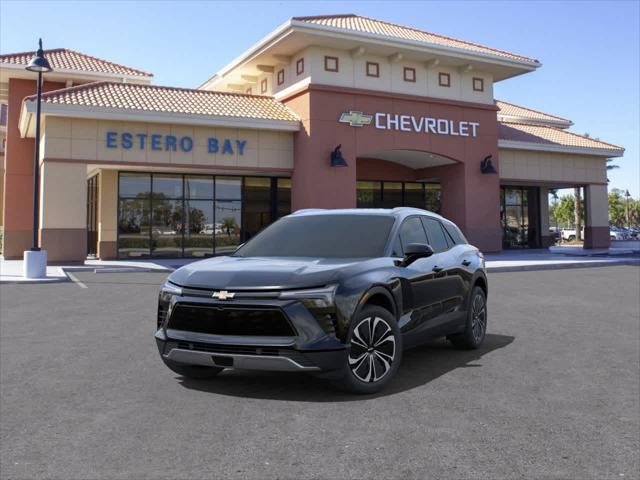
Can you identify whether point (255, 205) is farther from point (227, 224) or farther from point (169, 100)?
point (169, 100)

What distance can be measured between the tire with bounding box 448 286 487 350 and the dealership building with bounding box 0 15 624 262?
1693 cm

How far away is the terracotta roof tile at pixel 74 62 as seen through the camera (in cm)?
2678

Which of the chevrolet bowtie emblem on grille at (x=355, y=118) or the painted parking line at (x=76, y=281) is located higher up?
the chevrolet bowtie emblem on grille at (x=355, y=118)

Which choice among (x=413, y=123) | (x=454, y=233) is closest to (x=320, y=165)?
(x=413, y=123)

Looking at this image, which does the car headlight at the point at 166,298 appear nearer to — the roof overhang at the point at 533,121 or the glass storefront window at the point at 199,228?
the glass storefront window at the point at 199,228

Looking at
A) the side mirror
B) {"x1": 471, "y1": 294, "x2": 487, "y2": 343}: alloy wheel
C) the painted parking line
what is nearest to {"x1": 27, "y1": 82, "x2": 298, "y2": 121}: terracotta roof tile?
the painted parking line

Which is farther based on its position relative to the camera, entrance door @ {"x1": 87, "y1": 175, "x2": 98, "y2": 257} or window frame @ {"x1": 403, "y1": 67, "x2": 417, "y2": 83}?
entrance door @ {"x1": 87, "y1": 175, "x2": 98, "y2": 257}

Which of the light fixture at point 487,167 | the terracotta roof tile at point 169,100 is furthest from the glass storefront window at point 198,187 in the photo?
the light fixture at point 487,167

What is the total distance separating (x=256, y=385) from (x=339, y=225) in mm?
1894

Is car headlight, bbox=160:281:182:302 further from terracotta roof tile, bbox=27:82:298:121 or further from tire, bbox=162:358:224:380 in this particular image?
terracotta roof tile, bbox=27:82:298:121

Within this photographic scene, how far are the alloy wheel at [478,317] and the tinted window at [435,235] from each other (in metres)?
0.85

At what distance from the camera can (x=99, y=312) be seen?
34.5ft

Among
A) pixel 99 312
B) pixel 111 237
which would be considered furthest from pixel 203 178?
pixel 99 312

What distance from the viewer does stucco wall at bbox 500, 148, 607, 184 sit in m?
30.1
